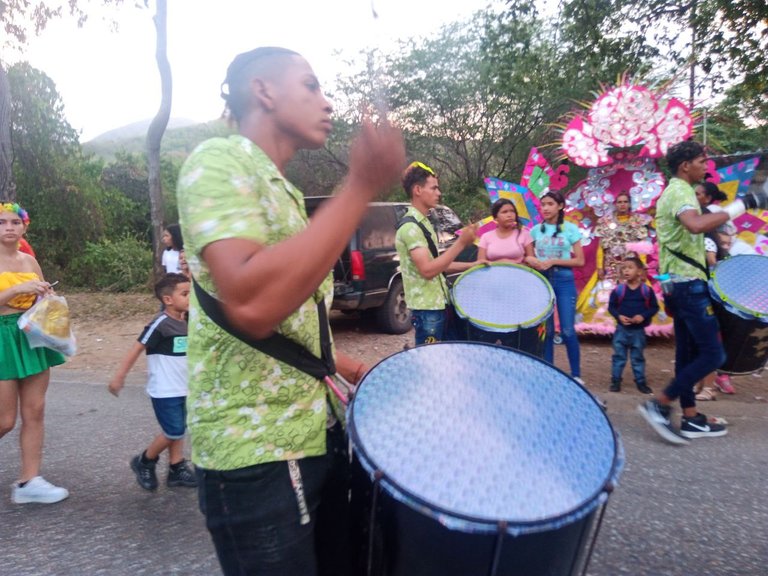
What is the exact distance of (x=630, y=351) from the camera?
544cm

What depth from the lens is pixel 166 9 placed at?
11.0 meters

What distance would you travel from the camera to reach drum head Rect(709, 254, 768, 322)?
13.6 feet

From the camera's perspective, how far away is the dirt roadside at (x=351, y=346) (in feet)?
18.5

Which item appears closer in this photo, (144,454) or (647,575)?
(647,575)

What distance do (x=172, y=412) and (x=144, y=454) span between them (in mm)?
376

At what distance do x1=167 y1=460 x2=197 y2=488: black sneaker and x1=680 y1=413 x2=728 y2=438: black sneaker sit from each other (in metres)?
3.18

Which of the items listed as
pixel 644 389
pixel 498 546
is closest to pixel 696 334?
pixel 644 389

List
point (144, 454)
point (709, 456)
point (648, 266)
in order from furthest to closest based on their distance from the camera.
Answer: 1. point (648, 266)
2. point (709, 456)
3. point (144, 454)

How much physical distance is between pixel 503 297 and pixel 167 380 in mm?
2219

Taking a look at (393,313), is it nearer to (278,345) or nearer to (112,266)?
(278,345)

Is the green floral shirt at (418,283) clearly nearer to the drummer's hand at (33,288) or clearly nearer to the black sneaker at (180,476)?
the black sneaker at (180,476)

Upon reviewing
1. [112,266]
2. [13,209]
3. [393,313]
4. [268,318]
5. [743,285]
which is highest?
→ [268,318]

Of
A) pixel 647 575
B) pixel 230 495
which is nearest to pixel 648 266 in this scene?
pixel 647 575

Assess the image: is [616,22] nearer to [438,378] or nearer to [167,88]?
[167,88]
